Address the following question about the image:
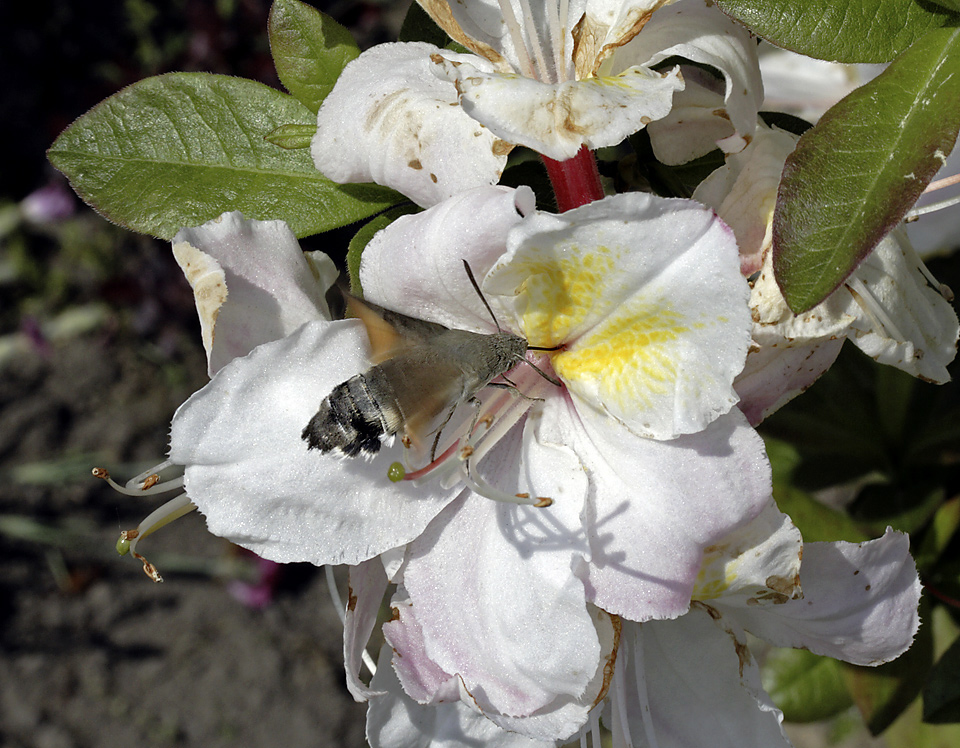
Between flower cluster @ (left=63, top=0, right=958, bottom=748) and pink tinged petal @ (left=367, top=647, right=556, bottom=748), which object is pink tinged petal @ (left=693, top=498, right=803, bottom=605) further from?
pink tinged petal @ (left=367, top=647, right=556, bottom=748)

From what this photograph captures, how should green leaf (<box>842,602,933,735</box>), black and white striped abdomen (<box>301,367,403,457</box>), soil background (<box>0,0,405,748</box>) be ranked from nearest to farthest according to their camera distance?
black and white striped abdomen (<box>301,367,403,457</box>) < green leaf (<box>842,602,933,735</box>) < soil background (<box>0,0,405,748</box>)

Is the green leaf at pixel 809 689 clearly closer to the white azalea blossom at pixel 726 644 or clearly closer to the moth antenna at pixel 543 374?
the white azalea blossom at pixel 726 644

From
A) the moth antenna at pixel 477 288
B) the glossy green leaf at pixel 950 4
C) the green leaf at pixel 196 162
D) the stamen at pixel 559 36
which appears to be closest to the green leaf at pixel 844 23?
the glossy green leaf at pixel 950 4

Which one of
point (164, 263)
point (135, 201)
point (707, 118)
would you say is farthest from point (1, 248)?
point (707, 118)

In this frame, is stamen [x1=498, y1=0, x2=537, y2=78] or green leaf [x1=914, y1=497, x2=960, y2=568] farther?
green leaf [x1=914, y1=497, x2=960, y2=568]

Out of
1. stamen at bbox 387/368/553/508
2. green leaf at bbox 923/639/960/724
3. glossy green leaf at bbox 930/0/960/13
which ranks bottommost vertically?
green leaf at bbox 923/639/960/724

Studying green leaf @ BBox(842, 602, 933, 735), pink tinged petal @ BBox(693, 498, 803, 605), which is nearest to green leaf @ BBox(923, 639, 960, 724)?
green leaf @ BBox(842, 602, 933, 735)

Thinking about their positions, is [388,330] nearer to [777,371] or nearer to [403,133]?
[403,133]

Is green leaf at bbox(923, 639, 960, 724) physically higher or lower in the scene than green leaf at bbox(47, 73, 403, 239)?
lower
